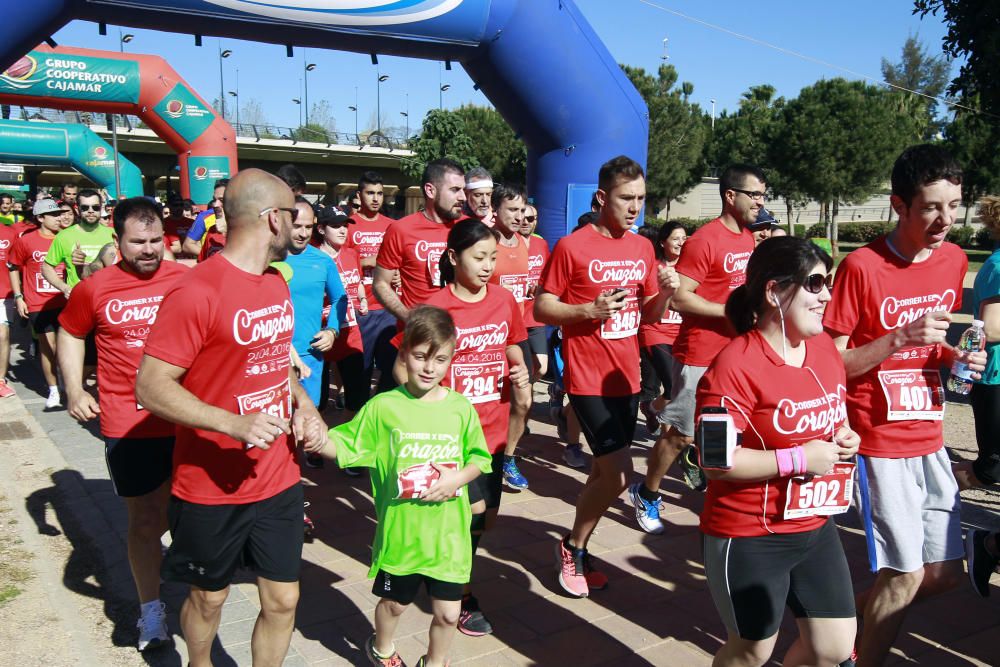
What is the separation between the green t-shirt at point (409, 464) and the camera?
3322 mm

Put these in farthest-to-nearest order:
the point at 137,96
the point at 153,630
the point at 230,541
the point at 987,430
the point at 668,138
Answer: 1. the point at 668,138
2. the point at 137,96
3. the point at 987,430
4. the point at 153,630
5. the point at 230,541

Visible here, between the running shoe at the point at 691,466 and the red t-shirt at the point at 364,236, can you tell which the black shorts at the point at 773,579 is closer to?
the running shoe at the point at 691,466

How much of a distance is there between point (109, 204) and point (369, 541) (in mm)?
11506

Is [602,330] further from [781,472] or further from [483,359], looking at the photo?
[781,472]

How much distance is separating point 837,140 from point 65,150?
30733 millimetres

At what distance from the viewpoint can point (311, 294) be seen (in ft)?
18.4

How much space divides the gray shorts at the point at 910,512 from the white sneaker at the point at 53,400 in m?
8.00

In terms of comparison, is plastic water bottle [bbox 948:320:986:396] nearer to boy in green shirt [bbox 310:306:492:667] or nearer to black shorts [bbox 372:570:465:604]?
boy in green shirt [bbox 310:306:492:667]

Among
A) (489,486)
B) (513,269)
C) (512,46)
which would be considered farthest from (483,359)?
(512,46)

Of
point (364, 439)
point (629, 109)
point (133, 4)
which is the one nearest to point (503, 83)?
point (629, 109)

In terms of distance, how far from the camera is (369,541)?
5164mm

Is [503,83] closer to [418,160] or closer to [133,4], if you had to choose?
[133,4]

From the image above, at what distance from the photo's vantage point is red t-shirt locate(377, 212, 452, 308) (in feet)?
17.7

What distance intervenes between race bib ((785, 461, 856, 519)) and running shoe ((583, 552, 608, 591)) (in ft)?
6.23
